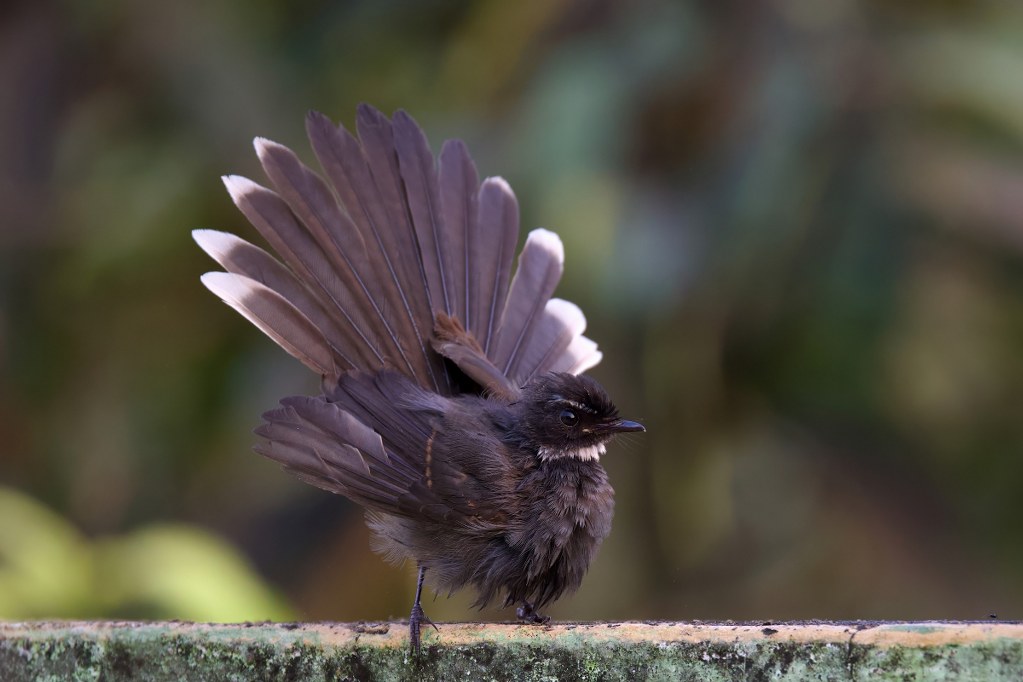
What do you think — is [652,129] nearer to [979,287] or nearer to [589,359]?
[979,287]

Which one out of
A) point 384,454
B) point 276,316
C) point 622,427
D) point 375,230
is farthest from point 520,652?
point 375,230

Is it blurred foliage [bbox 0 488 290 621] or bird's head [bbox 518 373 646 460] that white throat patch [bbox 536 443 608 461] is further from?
blurred foliage [bbox 0 488 290 621]

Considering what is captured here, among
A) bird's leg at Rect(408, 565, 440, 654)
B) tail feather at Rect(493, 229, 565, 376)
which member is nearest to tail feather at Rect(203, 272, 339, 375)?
tail feather at Rect(493, 229, 565, 376)

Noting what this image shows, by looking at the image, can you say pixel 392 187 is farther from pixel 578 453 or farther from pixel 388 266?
pixel 578 453

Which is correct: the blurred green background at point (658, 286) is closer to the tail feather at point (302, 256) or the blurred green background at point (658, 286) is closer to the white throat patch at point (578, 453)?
the tail feather at point (302, 256)

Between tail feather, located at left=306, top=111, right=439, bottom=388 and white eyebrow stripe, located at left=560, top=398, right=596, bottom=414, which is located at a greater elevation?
tail feather, located at left=306, top=111, right=439, bottom=388

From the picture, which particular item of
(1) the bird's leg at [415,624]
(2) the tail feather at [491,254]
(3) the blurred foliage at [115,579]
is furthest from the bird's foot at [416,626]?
(3) the blurred foliage at [115,579]
